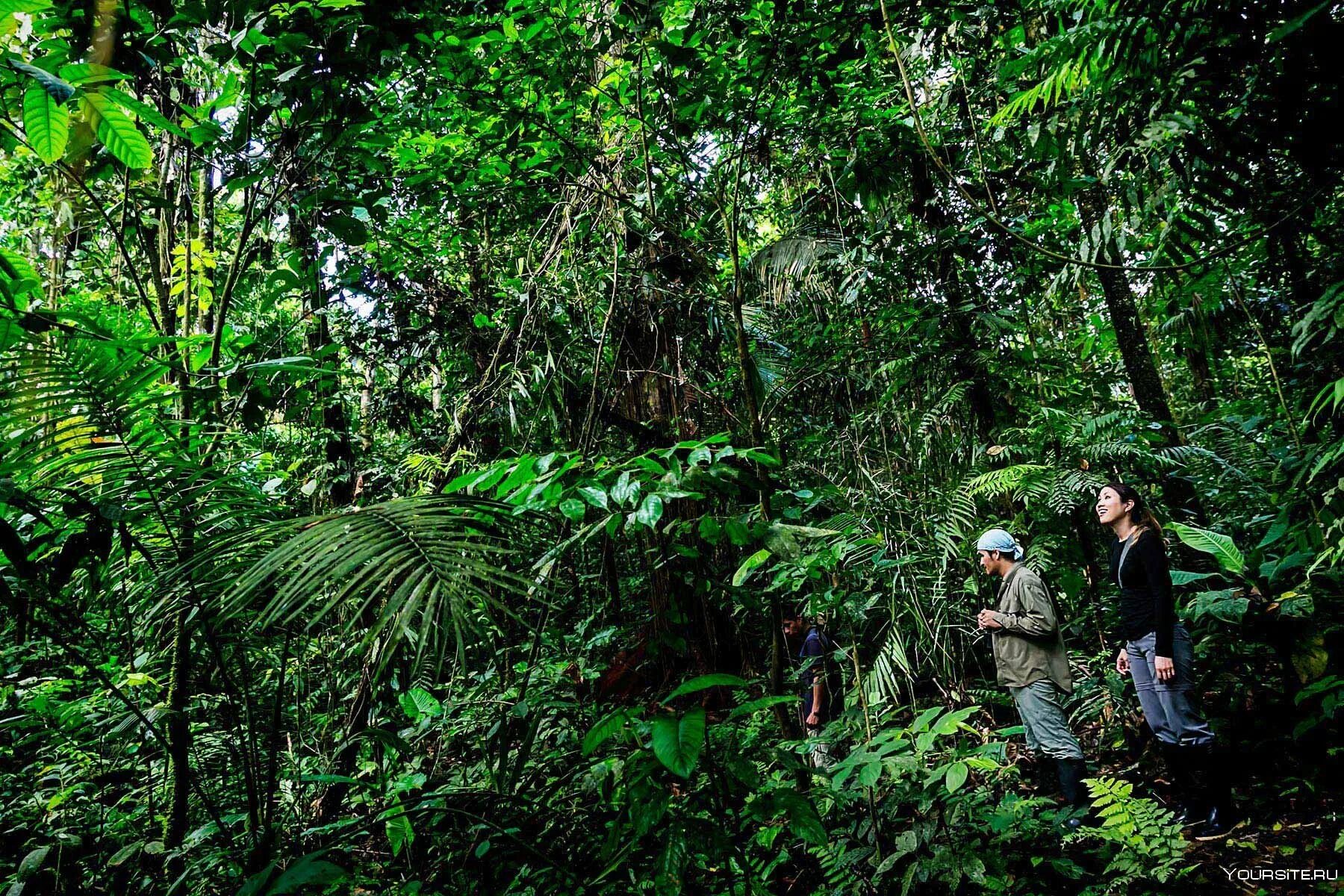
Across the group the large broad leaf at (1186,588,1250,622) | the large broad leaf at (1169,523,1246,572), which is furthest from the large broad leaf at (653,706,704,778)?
the large broad leaf at (1169,523,1246,572)

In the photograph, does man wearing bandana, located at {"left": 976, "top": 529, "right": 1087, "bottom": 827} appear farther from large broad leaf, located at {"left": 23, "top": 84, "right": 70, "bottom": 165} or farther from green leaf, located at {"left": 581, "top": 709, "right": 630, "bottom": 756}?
large broad leaf, located at {"left": 23, "top": 84, "right": 70, "bottom": 165}

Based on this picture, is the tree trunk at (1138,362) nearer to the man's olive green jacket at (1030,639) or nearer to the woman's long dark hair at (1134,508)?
the woman's long dark hair at (1134,508)

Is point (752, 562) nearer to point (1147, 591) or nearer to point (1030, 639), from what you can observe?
point (1030, 639)

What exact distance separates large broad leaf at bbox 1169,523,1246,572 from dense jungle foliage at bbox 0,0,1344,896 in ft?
0.32

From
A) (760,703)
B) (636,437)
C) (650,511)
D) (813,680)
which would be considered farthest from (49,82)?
(813,680)

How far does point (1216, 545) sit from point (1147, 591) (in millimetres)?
812

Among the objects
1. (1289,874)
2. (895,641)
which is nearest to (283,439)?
(895,641)

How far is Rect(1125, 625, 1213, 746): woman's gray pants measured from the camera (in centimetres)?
337

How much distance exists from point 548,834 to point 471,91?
305 centimetres

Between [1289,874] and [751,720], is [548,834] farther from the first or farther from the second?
[1289,874]

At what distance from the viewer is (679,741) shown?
1417 mm

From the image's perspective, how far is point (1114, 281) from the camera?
15.9ft

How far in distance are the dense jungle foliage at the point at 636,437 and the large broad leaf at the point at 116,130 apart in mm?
26

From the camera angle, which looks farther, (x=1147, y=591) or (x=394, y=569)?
(x=1147, y=591)
